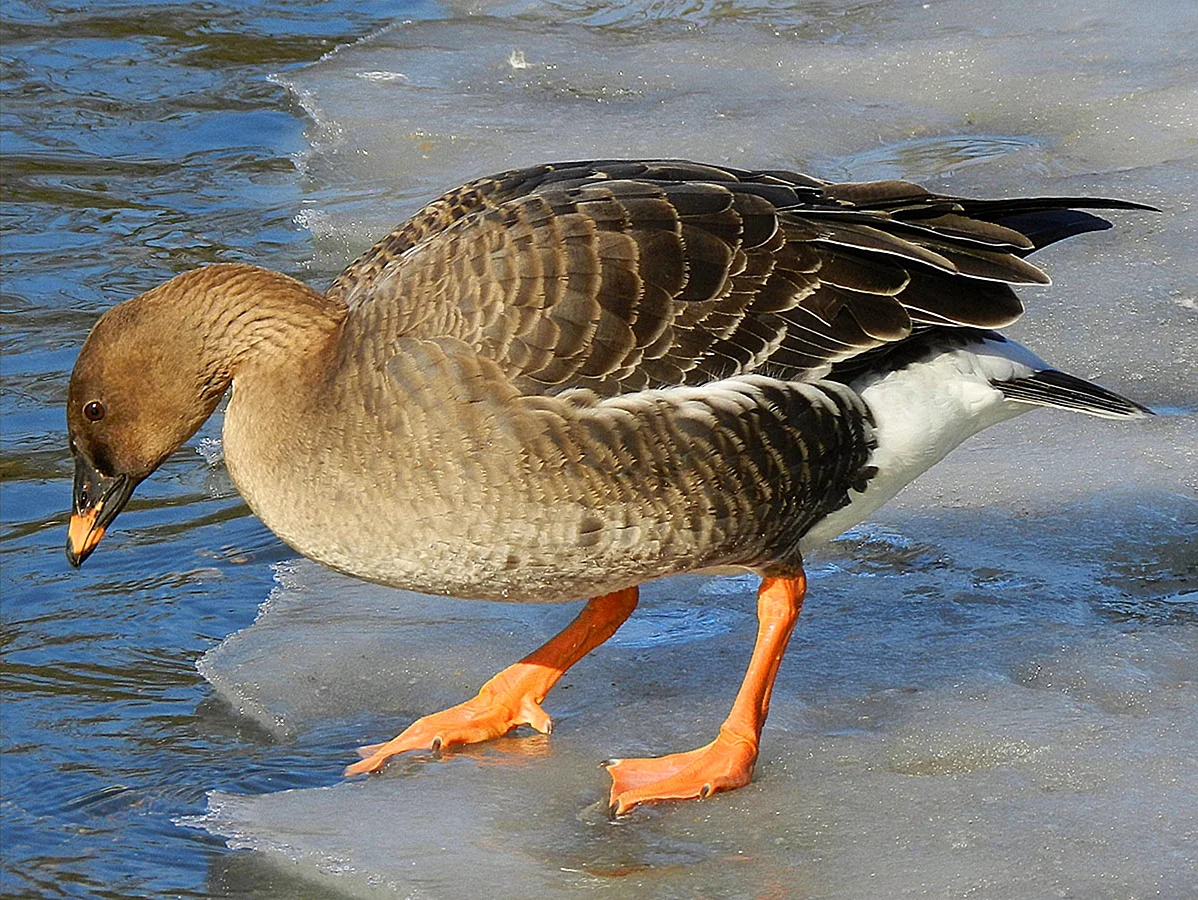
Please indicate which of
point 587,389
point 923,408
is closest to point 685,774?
point 587,389

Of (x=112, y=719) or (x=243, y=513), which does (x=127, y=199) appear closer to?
(x=243, y=513)

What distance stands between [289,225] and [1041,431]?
3461mm

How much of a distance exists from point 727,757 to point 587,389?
0.93 metres

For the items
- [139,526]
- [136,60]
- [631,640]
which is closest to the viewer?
[631,640]

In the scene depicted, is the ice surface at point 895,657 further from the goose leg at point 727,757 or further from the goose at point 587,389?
the goose at point 587,389

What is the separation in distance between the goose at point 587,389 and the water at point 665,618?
288 millimetres

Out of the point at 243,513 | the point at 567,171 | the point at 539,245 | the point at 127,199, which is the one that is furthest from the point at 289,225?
the point at 539,245

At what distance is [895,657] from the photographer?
4.61 m

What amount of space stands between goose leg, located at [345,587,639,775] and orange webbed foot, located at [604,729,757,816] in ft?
1.33

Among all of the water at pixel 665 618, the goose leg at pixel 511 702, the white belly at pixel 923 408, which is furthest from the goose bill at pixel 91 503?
the white belly at pixel 923 408

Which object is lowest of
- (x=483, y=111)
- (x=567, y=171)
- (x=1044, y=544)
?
(x=1044, y=544)

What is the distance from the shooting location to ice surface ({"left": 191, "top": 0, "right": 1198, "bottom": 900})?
3797mm

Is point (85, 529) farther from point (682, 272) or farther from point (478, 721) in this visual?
point (682, 272)

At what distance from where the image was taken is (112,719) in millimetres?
4586
